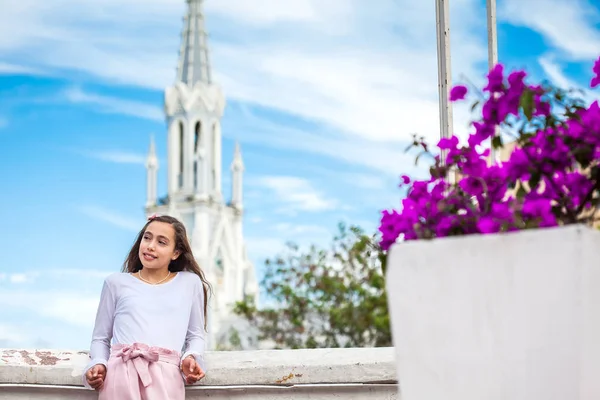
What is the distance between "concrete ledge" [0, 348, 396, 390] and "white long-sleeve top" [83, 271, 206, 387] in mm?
102

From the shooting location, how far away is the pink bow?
2646mm

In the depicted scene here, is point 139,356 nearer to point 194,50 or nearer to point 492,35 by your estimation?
point 492,35

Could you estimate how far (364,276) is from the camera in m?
16.7

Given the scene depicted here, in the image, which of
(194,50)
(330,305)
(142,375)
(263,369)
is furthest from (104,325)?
(194,50)

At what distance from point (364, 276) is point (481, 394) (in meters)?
15.2

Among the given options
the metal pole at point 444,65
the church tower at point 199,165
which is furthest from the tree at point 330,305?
the church tower at point 199,165

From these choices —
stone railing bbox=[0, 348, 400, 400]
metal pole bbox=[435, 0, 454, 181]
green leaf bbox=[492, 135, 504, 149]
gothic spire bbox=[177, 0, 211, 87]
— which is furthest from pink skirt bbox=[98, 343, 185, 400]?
gothic spire bbox=[177, 0, 211, 87]

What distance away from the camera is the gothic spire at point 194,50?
140 feet

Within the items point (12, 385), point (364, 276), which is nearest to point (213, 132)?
point (364, 276)

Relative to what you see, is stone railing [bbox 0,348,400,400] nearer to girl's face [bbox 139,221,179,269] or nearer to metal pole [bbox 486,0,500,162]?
girl's face [bbox 139,221,179,269]

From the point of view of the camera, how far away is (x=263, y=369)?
9.25 ft

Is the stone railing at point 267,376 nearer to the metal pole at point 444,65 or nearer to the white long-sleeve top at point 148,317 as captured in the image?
the white long-sleeve top at point 148,317

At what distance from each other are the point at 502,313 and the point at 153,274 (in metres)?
1.59

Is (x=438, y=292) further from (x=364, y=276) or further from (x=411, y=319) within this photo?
(x=364, y=276)
